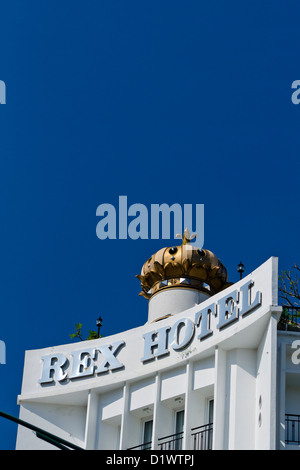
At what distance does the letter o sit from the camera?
39000 mm

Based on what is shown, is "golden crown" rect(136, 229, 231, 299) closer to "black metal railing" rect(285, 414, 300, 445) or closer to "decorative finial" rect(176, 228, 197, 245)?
"decorative finial" rect(176, 228, 197, 245)

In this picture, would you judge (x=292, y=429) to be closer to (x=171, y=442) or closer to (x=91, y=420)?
(x=171, y=442)

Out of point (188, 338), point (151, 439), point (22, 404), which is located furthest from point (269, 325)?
point (22, 404)

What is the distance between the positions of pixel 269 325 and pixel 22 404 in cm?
986

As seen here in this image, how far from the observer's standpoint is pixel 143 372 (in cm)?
3972

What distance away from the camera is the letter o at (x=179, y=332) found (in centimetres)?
3900

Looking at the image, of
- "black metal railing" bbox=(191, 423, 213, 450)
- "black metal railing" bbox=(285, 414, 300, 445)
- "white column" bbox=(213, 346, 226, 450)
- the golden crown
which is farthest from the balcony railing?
the golden crown

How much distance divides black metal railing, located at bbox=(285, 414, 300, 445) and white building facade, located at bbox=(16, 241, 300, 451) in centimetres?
11

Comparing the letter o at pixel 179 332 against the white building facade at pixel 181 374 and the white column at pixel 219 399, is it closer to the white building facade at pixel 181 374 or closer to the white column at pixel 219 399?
the white building facade at pixel 181 374

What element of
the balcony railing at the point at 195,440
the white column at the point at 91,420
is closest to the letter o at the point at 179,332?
the balcony railing at the point at 195,440

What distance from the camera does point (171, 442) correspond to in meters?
38.5

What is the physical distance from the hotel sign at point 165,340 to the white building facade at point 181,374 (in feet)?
0.11

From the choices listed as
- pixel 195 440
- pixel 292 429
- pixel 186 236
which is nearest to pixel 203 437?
pixel 195 440

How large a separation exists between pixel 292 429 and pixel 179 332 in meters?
5.18
